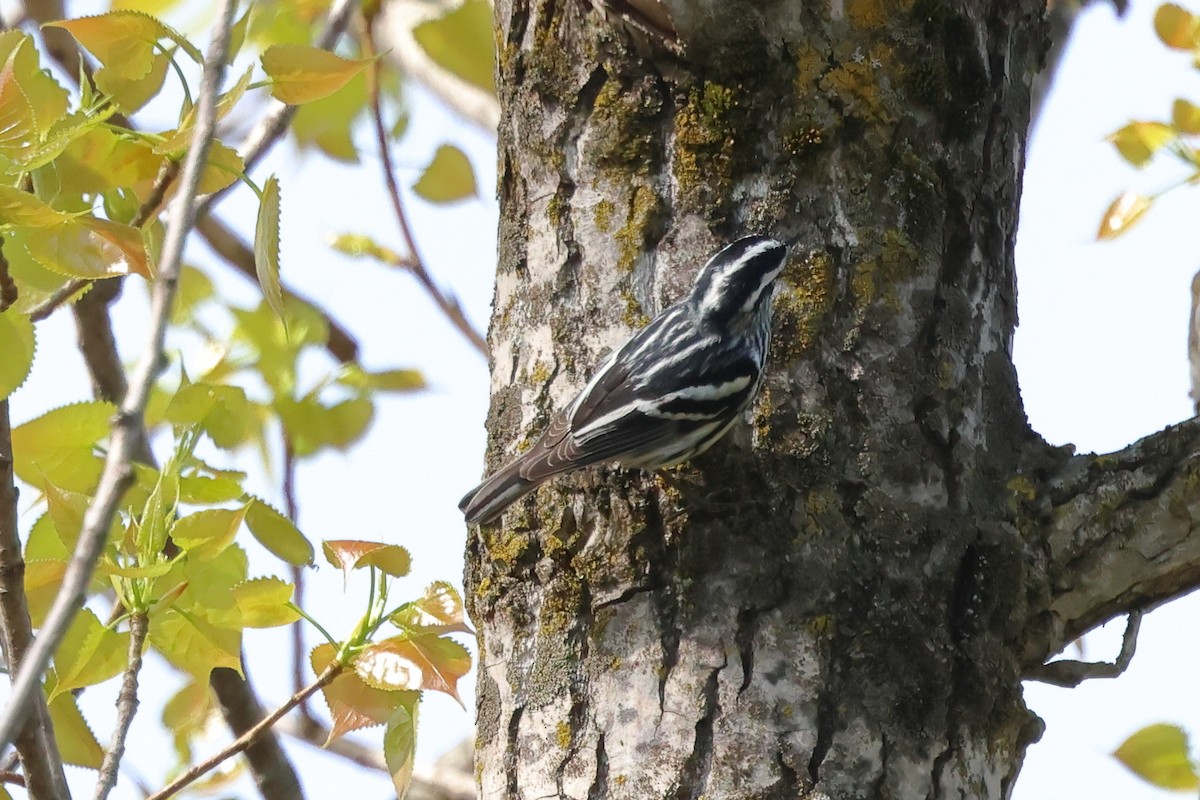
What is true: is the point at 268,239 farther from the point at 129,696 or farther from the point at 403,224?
the point at 403,224

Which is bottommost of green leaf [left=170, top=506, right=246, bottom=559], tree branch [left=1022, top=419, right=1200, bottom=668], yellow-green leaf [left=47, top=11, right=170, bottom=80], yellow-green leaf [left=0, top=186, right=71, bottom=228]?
green leaf [left=170, top=506, right=246, bottom=559]

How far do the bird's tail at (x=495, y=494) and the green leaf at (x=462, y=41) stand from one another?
3.08 ft

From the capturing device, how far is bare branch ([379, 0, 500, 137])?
12.5 feet

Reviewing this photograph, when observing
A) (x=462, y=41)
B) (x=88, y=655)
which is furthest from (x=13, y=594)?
(x=462, y=41)

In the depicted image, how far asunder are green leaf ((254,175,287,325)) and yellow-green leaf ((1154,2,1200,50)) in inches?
72.9

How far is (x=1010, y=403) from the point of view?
2.34 m

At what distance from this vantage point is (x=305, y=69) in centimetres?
151

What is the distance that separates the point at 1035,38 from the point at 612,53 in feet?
2.86

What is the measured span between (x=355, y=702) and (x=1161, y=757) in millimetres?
1346

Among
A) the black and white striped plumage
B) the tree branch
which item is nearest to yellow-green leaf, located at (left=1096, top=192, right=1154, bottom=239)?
the tree branch

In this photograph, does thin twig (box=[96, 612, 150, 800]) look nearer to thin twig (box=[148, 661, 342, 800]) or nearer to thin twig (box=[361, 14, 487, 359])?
thin twig (box=[148, 661, 342, 800])

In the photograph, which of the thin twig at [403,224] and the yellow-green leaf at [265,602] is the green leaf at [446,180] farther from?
the yellow-green leaf at [265,602]

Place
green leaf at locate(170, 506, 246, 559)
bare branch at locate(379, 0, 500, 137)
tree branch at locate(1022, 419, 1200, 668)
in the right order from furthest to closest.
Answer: bare branch at locate(379, 0, 500, 137) → tree branch at locate(1022, 419, 1200, 668) → green leaf at locate(170, 506, 246, 559)

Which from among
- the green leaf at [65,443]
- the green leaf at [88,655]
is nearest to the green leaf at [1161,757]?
the green leaf at [88,655]
